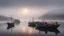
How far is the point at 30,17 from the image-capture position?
1.30 m

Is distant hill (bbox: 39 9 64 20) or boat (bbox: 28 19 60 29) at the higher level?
distant hill (bbox: 39 9 64 20)

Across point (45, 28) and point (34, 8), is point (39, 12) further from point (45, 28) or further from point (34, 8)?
point (45, 28)

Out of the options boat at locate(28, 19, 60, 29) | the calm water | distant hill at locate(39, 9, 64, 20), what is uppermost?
distant hill at locate(39, 9, 64, 20)

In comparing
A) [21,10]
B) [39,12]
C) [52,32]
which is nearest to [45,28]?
[52,32]

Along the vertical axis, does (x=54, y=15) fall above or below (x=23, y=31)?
above

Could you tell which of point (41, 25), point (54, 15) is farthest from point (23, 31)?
point (54, 15)

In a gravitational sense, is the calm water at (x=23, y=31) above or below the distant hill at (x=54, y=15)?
below

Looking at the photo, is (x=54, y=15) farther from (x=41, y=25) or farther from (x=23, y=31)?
Answer: (x=23, y=31)

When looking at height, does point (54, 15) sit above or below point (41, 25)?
above

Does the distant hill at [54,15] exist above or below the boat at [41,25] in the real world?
above

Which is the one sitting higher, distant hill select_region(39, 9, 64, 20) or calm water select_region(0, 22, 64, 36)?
distant hill select_region(39, 9, 64, 20)

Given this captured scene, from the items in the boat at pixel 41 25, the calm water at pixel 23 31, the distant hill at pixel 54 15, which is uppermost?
the distant hill at pixel 54 15

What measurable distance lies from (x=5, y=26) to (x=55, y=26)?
0.53 meters

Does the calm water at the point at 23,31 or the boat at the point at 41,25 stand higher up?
the boat at the point at 41,25
